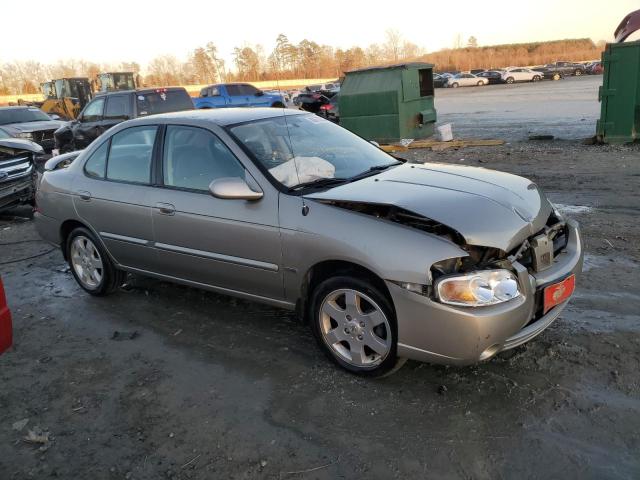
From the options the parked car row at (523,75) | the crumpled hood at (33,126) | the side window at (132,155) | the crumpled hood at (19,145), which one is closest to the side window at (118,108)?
the crumpled hood at (33,126)

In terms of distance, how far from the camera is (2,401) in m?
3.47

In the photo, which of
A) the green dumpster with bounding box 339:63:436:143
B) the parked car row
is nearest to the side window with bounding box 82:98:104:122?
the green dumpster with bounding box 339:63:436:143

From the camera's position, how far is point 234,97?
78.7 ft

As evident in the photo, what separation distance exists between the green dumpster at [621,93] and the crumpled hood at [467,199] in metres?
8.45

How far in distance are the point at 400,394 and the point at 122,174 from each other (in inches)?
116

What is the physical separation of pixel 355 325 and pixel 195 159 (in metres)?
1.79

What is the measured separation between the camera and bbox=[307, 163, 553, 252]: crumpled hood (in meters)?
3.04

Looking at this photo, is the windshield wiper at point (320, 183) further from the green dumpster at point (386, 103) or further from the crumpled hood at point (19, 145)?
the green dumpster at point (386, 103)

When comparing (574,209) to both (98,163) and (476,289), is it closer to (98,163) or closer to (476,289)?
(476,289)

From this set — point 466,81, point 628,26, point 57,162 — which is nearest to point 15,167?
point 57,162

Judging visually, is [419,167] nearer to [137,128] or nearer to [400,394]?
[400,394]

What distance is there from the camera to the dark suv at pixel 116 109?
42.5 feet

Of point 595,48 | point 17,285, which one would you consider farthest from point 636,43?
point 595,48

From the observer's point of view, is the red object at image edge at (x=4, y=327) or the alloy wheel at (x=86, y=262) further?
the alloy wheel at (x=86, y=262)
